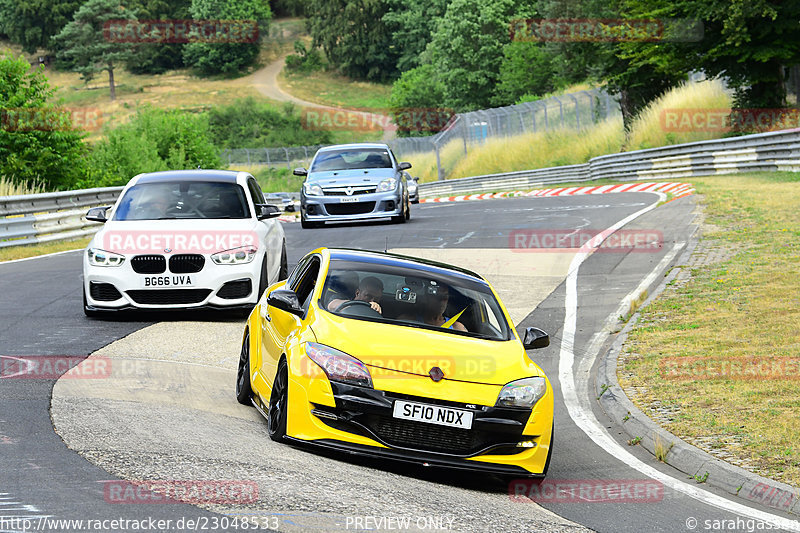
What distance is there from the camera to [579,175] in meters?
46.5

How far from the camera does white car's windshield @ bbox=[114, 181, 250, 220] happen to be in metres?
13.8

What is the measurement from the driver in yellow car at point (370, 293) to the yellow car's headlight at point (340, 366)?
0.85m

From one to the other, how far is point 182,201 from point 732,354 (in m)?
6.86

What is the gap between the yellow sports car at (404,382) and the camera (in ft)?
23.7

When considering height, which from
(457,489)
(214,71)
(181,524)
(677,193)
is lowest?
(214,71)

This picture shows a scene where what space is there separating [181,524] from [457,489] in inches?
88.4

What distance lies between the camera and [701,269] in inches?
654

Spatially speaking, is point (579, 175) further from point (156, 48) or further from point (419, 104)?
point (156, 48)

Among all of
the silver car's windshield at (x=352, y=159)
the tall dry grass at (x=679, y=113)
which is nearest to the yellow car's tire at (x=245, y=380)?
the silver car's windshield at (x=352, y=159)

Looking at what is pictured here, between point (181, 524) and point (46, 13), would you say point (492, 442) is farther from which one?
point (46, 13)

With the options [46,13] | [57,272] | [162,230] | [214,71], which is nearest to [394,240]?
[57,272]

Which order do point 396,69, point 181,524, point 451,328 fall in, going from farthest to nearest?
point 396,69 → point 451,328 → point 181,524

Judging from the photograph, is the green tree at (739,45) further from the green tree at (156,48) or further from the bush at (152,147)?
the green tree at (156,48)

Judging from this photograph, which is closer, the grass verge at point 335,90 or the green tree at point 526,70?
the green tree at point 526,70
